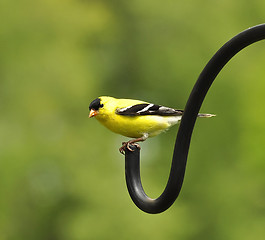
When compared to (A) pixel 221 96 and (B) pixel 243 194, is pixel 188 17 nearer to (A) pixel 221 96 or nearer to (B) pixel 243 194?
(A) pixel 221 96

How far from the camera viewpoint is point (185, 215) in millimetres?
10000

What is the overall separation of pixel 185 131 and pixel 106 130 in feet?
28.3

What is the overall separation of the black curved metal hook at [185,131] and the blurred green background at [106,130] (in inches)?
270

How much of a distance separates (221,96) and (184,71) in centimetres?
95

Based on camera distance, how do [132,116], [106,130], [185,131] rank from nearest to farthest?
[185,131] < [132,116] < [106,130]

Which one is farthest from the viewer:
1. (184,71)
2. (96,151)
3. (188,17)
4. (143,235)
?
(188,17)

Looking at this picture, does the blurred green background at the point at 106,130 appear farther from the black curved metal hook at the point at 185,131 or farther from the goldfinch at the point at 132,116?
the black curved metal hook at the point at 185,131

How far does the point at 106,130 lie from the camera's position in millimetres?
10398

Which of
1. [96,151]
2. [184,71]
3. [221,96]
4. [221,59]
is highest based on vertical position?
[184,71]

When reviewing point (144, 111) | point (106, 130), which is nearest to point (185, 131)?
point (144, 111)

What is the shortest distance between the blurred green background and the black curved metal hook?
270 inches

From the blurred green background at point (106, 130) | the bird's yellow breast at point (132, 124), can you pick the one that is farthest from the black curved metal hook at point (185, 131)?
the blurred green background at point (106, 130)

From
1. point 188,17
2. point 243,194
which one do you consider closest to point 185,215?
point 243,194

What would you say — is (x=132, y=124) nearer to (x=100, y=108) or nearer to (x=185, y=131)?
(x=100, y=108)
